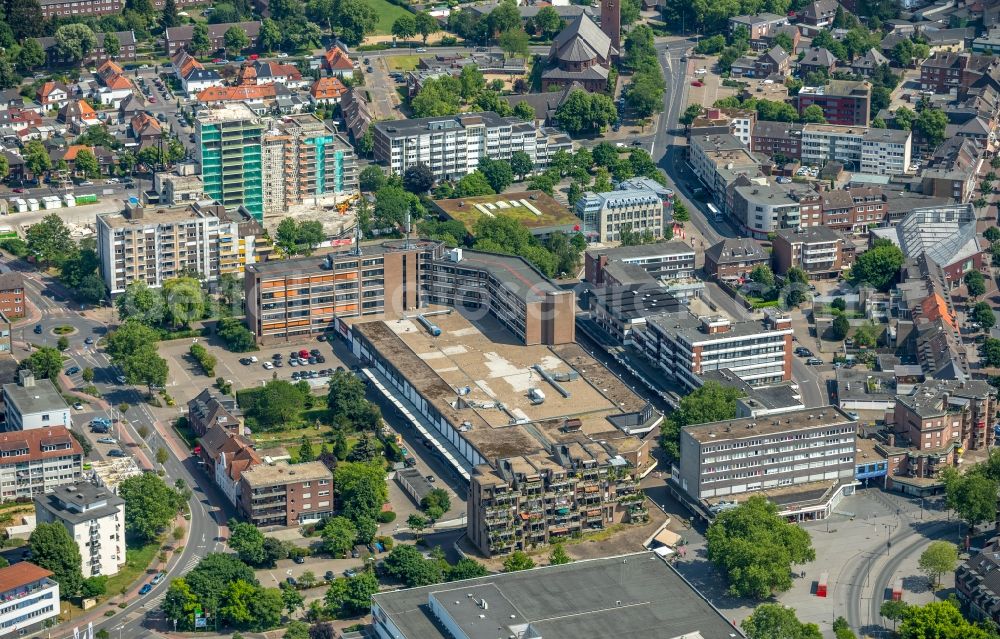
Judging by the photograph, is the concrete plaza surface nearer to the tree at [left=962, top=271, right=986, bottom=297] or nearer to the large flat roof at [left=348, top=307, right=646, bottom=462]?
the large flat roof at [left=348, top=307, right=646, bottom=462]

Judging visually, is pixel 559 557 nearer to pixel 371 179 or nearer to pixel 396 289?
pixel 396 289

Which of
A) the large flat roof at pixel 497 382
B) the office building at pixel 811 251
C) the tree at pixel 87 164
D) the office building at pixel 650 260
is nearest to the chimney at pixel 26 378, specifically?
the large flat roof at pixel 497 382

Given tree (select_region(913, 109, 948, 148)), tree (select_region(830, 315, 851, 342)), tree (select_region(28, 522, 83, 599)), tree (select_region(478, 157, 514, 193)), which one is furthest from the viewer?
tree (select_region(913, 109, 948, 148))

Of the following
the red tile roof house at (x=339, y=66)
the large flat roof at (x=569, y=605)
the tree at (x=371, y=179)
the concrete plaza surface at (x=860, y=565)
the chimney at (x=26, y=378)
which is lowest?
the concrete plaza surface at (x=860, y=565)

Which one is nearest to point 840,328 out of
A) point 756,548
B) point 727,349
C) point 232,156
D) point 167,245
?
point 727,349

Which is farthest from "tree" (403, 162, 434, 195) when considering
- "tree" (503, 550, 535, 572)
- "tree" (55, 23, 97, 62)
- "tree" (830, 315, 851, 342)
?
"tree" (503, 550, 535, 572)

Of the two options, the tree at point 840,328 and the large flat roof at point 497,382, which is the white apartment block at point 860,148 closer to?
the tree at point 840,328
